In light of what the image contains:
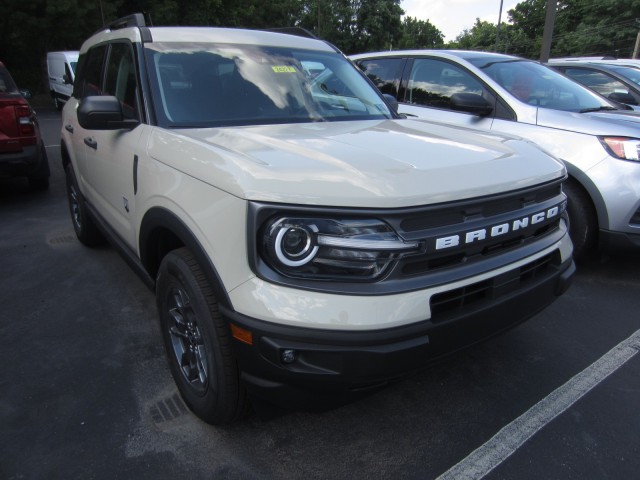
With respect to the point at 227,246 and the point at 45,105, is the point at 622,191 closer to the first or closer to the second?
the point at 227,246

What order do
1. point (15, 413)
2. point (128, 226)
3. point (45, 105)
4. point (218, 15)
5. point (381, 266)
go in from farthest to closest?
point (218, 15) → point (45, 105) → point (128, 226) → point (15, 413) → point (381, 266)

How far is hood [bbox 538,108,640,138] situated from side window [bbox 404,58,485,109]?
2.32 feet

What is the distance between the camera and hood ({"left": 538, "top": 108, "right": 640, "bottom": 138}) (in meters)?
3.78

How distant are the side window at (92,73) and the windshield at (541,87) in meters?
3.41

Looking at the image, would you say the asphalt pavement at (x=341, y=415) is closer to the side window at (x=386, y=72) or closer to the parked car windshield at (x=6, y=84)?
the side window at (x=386, y=72)

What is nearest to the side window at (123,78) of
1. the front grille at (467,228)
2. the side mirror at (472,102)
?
the front grille at (467,228)

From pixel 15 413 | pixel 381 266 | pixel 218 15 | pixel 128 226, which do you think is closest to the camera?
pixel 381 266

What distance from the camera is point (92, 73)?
401 cm

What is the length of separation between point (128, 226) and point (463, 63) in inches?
142

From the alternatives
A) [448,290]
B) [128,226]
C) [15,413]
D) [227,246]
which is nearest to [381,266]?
[448,290]

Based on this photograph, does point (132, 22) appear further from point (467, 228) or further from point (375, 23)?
point (375, 23)

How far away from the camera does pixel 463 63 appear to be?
4793 millimetres

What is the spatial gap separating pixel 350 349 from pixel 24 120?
18.9 ft

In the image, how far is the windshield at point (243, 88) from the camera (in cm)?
263
